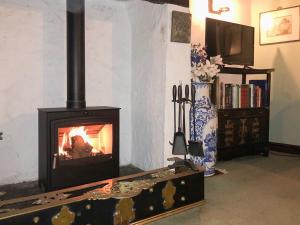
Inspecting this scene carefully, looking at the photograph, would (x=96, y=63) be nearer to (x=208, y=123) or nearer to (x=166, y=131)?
(x=166, y=131)

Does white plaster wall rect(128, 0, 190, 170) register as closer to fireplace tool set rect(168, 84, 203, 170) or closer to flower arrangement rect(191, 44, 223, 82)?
fireplace tool set rect(168, 84, 203, 170)

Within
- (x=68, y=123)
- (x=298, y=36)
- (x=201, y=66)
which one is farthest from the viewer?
(x=298, y=36)

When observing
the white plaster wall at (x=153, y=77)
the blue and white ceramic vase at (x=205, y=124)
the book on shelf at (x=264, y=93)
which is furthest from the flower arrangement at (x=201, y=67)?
the book on shelf at (x=264, y=93)

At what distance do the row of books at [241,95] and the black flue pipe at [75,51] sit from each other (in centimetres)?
167

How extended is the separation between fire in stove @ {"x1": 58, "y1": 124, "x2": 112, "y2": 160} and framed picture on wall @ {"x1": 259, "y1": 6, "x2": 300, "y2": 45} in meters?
2.90

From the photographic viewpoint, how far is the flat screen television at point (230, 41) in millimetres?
3531

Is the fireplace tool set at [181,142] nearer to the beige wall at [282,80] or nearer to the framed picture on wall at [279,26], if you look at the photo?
the beige wall at [282,80]

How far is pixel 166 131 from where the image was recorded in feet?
8.34

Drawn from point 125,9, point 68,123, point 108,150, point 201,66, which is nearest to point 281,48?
point 201,66

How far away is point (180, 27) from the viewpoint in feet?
8.22

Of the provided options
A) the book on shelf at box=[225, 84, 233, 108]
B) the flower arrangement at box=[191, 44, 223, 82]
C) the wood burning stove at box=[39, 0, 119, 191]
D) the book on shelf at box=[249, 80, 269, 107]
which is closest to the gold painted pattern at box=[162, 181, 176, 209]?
the wood burning stove at box=[39, 0, 119, 191]

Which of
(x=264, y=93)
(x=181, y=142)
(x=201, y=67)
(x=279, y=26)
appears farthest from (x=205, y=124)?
(x=279, y=26)

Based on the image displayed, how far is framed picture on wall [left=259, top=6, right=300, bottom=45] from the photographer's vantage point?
3.82 metres

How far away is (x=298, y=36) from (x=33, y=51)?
3325mm
